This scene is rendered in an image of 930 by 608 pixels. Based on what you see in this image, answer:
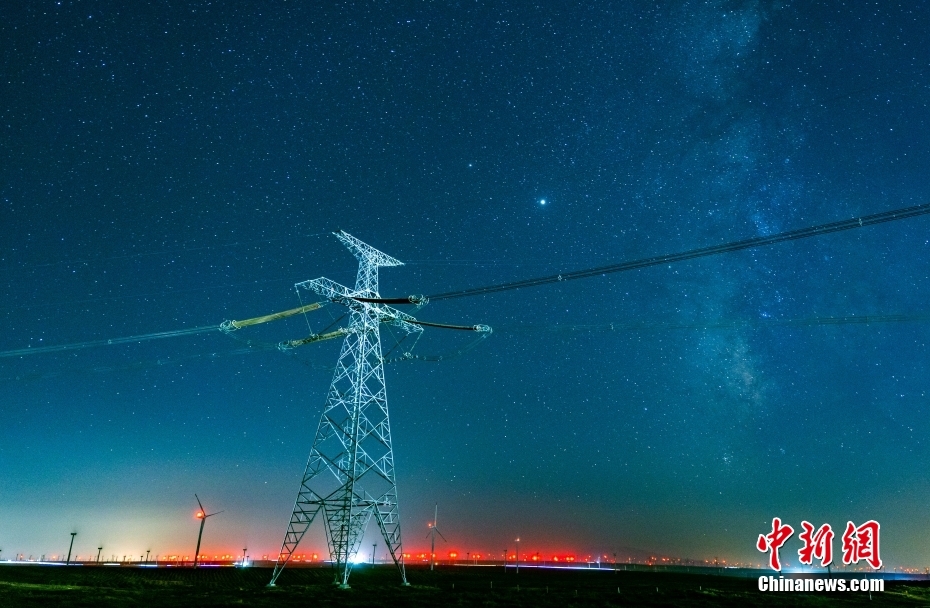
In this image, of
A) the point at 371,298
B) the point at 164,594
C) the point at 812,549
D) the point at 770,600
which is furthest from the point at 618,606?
the point at 164,594

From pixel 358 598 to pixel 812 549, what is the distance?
34.3 meters

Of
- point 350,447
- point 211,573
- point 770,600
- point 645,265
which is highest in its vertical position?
point 645,265

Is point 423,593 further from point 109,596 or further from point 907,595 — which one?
point 907,595

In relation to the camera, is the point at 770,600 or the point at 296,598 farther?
the point at 770,600

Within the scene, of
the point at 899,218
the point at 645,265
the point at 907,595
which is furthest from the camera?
the point at 907,595

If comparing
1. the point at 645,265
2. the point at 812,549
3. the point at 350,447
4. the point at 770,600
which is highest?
the point at 645,265

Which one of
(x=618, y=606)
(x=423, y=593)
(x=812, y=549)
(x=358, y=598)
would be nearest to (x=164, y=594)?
(x=358, y=598)

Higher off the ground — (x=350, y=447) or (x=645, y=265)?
(x=645, y=265)

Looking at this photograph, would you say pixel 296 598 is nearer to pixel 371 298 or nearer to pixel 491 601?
pixel 491 601

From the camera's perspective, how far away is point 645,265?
3444cm

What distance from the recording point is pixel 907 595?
196ft

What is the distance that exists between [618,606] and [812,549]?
1691 centimetres

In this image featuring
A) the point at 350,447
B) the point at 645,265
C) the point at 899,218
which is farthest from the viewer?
the point at 350,447

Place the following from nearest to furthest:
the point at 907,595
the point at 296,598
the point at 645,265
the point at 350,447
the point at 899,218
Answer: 1. the point at 899,218
2. the point at 645,265
3. the point at 296,598
4. the point at 350,447
5. the point at 907,595
